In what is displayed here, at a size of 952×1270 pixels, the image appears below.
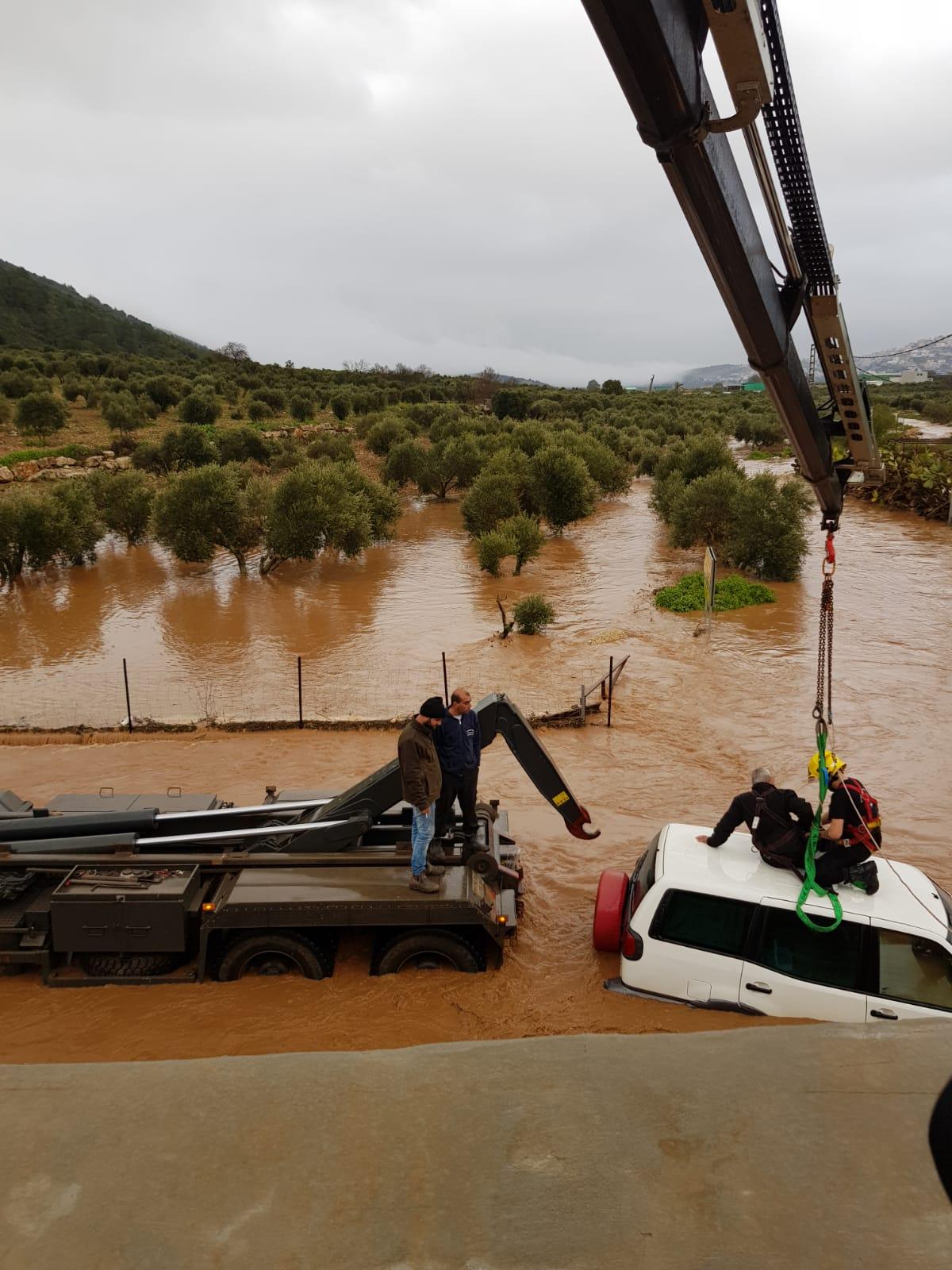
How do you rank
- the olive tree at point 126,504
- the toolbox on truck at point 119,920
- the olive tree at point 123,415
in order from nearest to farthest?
the toolbox on truck at point 119,920, the olive tree at point 126,504, the olive tree at point 123,415

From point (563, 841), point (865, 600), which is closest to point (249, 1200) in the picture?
point (563, 841)

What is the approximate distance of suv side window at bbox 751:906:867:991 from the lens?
5504 mm

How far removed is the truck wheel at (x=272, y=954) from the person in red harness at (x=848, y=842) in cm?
395

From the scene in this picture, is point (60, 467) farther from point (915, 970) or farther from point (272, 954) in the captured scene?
point (915, 970)

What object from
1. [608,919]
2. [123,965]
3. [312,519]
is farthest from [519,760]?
[312,519]

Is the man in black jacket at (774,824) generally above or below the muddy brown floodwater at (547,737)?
above

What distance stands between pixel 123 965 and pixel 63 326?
10598 centimetres

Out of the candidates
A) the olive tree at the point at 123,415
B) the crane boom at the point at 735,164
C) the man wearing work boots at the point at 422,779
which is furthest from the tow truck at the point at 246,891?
the olive tree at the point at 123,415

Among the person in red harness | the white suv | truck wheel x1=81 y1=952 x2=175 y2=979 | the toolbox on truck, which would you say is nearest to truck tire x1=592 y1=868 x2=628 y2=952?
the white suv

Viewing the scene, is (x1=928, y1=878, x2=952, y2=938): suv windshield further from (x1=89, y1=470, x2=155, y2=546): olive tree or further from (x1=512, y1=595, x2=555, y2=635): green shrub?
(x1=89, y1=470, x2=155, y2=546): olive tree

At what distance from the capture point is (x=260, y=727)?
13602 millimetres

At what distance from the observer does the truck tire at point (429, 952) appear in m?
6.68

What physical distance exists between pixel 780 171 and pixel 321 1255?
5.41 metres

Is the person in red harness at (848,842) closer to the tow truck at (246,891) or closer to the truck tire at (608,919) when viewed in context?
the truck tire at (608,919)
